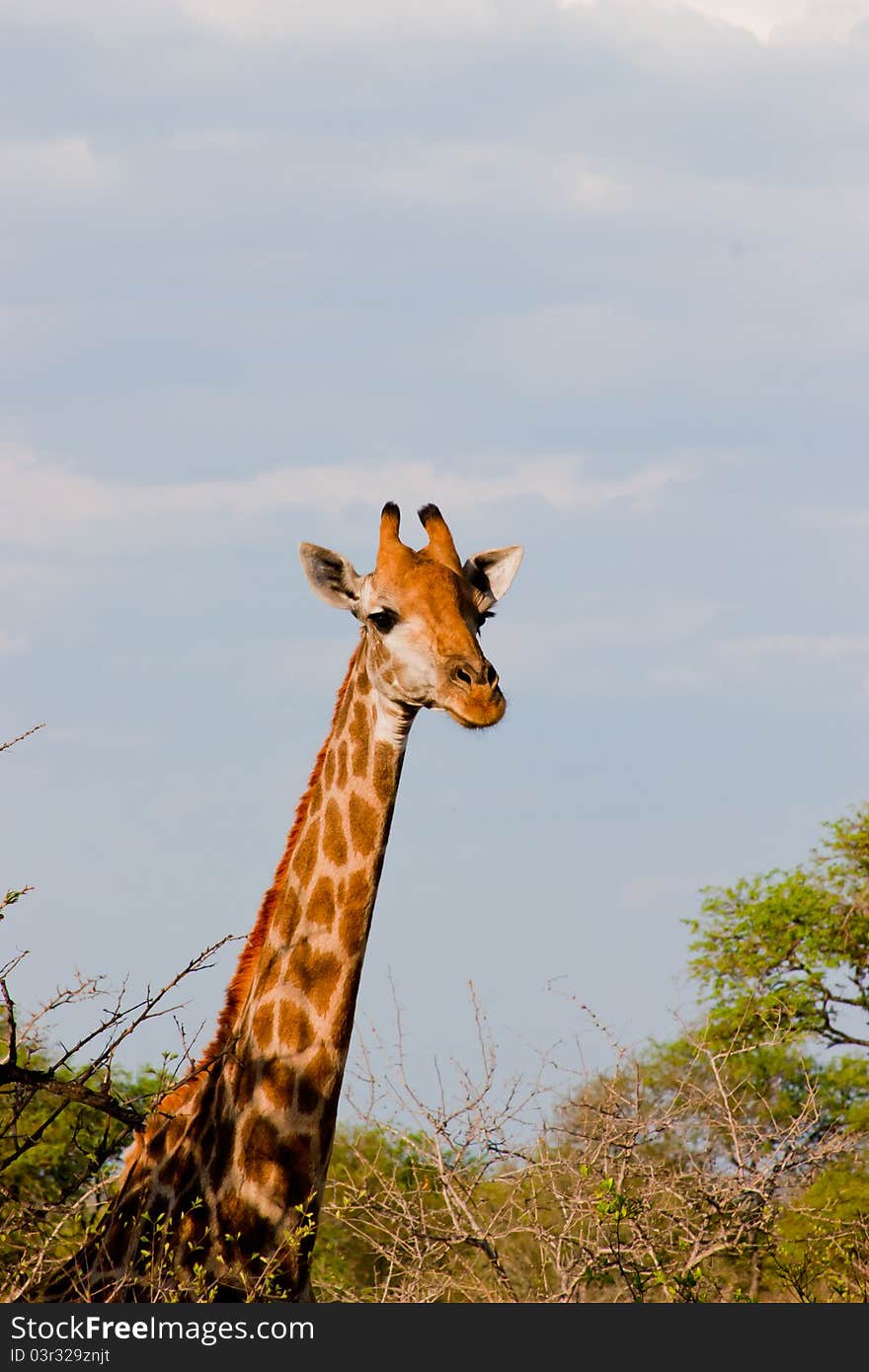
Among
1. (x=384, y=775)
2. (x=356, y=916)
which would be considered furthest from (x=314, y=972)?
(x=384, y=775)

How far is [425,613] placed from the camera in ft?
27.3

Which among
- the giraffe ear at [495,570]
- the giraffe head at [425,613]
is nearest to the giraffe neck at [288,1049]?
the giraffe head at [425,613]

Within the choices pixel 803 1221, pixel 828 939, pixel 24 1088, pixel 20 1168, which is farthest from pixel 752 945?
pixel 24 1088

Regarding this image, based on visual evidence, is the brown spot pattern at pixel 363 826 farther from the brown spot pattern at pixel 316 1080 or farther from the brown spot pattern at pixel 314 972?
the brown spot pattern at pixel 316 1080

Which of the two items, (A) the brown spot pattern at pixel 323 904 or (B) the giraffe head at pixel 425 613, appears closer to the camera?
(B) the giraffe head at pixel 425 613

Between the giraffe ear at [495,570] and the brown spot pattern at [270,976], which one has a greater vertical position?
the giraffe ear at [495,570]

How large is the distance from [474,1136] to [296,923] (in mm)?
1763

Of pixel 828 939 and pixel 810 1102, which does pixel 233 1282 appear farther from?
pixel 828 939

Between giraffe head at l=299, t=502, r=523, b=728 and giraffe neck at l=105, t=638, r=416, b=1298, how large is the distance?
26 centimetres

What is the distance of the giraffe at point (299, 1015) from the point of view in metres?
7.61

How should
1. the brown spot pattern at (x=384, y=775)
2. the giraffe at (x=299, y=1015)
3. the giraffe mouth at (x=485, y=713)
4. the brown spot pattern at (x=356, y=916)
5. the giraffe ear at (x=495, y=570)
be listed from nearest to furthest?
the giraffe at (x=299, y=1015) → the giraffe mouth at (x=485, y=713) → the brown spot pattern at (x=356, y=916) → the brown spot pattern at (x=384, y=775) → the giraffe ear at (x=495, y=570)

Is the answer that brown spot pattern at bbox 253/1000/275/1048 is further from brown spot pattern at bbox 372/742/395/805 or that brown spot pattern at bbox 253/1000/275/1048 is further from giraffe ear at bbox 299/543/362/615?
giraffe ear at bbox 299/543/362/615

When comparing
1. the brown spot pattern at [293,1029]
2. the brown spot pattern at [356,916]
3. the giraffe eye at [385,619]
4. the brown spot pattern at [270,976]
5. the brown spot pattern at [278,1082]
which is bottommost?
the brown spot pattern at [278,1082]

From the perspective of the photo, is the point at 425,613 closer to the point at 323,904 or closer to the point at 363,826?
the point at 363,826
